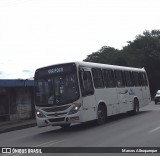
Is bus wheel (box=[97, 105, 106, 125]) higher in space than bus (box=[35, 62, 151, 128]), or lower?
lower

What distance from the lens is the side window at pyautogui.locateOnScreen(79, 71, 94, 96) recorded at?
54.7 ft

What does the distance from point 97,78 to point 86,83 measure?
5.03 ft

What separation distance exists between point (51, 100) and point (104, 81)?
12.6 ft

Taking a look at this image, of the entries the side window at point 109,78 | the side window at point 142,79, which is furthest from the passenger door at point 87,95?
the side window at point 142,79

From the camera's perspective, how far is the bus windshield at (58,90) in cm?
1622

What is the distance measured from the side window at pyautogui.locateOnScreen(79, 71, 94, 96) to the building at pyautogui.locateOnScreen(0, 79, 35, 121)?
10.4 metres

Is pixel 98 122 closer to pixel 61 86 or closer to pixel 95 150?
pixel 61 86

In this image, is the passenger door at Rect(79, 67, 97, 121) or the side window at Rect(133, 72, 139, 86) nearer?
the passenger door at Rect(79, 67, 97, 121)

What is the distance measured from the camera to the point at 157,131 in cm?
1409

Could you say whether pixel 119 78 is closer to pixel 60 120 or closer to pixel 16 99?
pixel 60 120

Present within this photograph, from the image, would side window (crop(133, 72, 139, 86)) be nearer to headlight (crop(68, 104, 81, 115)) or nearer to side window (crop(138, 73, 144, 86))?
side window (crop(138, 73, 144, 86))

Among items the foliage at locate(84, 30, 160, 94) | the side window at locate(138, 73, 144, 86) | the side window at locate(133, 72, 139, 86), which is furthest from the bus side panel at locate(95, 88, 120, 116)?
the foliage at locate(84, 30, 160, 94)

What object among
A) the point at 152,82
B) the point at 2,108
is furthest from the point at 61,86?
the point at 152,82

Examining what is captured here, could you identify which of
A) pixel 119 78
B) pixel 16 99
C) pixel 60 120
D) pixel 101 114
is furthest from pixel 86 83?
pixel 16 99
